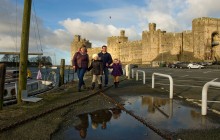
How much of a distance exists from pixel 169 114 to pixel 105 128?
7.23ft

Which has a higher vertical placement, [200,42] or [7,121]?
[200,42]

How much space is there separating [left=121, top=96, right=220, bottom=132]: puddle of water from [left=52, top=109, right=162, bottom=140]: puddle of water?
0.48 m

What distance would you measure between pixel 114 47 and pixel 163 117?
10828 centimetres

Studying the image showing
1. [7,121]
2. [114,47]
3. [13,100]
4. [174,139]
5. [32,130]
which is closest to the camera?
[174,139]

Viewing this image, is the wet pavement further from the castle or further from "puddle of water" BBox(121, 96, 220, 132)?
the castle

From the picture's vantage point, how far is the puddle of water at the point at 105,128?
17.7 feet

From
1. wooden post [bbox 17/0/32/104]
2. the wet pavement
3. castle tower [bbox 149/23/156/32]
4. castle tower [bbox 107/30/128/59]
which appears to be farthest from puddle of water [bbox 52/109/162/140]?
castle tower [bbox 107/30/128/59]

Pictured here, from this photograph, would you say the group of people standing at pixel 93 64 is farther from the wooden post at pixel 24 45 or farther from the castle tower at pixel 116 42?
the castle tower at pixel 116 42

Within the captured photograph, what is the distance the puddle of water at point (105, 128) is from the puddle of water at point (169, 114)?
1.58 feet

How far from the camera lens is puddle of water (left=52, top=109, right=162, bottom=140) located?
17.7 feet

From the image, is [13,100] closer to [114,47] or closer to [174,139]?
[174,139]

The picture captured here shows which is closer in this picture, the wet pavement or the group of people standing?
the wet pavement

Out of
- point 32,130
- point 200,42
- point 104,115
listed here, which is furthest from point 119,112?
point 200,42

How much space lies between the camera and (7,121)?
6.21 m
